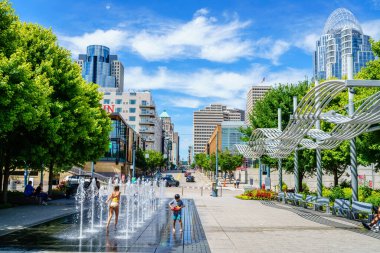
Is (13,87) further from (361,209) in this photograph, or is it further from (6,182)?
(361,209)

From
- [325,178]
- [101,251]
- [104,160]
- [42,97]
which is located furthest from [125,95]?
[101,251]

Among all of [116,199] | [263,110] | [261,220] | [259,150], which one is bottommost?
[261,220]

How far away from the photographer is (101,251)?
10.1 m

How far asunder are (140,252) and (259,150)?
2334 cm

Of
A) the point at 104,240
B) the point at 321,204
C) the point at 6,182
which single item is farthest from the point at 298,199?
the point at 6,182

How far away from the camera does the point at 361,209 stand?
647 inches

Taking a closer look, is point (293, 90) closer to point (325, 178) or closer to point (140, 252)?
point (325, 178)

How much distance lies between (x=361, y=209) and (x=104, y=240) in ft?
35.0

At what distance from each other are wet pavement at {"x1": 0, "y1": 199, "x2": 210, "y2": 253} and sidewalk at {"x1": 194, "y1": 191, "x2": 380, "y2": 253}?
669 millimetres

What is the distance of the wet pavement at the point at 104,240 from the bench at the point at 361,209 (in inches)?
264

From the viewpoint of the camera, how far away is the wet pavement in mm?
10484

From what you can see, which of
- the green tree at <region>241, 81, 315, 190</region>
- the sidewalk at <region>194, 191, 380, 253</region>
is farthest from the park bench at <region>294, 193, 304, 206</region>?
the green tree at <region>241, 81, 315, 190</region>

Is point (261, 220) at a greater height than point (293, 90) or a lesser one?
lesser

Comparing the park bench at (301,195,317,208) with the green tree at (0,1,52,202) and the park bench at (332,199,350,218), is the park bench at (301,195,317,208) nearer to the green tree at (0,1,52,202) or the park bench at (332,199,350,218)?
the park bench at (332,199,350,218)
